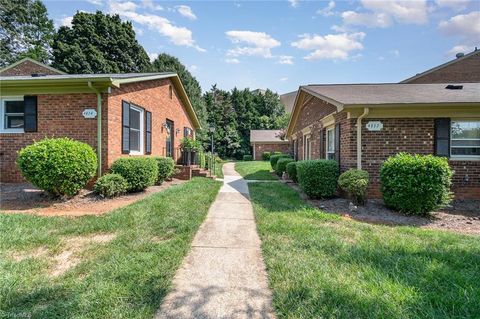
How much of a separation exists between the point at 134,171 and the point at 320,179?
5.37 metres

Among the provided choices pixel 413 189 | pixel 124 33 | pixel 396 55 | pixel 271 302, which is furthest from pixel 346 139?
pixel 124 33

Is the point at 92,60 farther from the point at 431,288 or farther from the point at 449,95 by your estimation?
the point at 431,288

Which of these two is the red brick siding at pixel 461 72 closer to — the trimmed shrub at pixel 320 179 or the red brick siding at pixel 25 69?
the trimmed shrub at pixel 320 179

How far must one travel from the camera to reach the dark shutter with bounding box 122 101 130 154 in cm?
866

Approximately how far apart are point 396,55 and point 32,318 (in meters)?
15.0

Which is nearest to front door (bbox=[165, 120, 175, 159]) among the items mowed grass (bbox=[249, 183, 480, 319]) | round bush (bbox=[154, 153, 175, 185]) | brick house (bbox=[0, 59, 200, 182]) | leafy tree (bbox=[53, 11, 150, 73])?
round bush (bbox=[154, 153, 175, 185])

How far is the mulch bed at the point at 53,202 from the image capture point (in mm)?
5905

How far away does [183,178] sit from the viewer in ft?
39.8

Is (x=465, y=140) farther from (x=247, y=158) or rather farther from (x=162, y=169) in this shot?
(x=247, y=158)

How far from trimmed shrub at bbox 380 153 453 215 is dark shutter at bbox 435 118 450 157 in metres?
1.85

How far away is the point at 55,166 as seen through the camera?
6207 millimetres

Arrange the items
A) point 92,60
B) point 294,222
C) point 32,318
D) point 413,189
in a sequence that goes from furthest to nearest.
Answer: point 92,60 < point 413,189 < point 294,222 < point 32,318

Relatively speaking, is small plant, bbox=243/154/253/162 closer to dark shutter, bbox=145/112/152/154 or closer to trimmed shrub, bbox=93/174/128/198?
dark shutter, bbox=145/112/152/154

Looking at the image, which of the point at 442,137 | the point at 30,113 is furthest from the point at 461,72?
the point at 30,113
